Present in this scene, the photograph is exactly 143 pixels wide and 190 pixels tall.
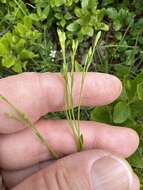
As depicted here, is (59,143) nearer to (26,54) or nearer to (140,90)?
(140,90)

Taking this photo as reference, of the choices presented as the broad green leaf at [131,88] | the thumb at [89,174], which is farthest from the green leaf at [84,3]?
the thumb at [89,174]

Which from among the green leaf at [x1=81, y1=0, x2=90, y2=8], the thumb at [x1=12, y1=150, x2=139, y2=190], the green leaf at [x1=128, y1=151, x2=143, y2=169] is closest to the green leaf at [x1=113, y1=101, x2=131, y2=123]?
the green leaf at [x1=128, y1=151, x2=143, y2=169]

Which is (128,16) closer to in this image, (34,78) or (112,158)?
(34,78)

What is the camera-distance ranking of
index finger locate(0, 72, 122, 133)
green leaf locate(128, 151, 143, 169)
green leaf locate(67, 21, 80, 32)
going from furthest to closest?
green leaf locate(67, 21, 80, 32) < green leaf locate(128, 151, 143, 169) < index finger locate(0, 72, 122, 133)

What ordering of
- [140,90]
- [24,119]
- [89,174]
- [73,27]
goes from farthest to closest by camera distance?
[73,27] → [140,90] → [24,119] → [89,174]

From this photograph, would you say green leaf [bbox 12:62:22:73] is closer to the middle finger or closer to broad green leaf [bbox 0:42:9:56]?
broad green leaf [bbox 0:42:9:56]

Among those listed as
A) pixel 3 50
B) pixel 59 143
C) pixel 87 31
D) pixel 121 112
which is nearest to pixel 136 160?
pixel 121 112

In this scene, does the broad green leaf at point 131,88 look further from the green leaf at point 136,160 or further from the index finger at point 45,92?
the green leaf at point 136,160

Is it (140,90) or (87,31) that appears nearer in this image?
(140,90)
